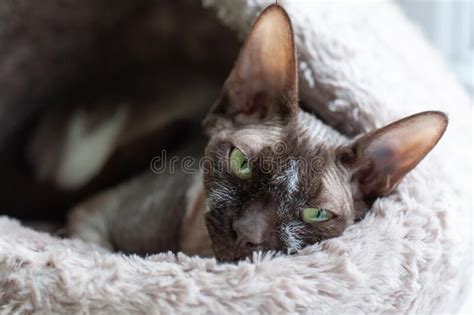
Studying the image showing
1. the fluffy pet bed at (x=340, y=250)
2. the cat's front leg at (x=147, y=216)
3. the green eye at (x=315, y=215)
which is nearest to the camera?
the fluffy pet bed at (x=340, y=250)

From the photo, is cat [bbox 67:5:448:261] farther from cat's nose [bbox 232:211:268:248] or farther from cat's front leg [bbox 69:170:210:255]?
cat's front leg [bbox 69:170:210:255]

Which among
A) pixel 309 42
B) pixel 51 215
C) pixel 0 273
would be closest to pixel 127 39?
pixel 51 215

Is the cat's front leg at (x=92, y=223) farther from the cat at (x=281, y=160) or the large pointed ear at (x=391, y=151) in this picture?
the large pointed ear at (x=391, y=151)

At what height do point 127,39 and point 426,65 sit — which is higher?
point 426,65

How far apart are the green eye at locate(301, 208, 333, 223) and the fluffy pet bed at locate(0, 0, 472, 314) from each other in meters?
0.04

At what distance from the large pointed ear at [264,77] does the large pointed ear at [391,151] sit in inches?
4.9

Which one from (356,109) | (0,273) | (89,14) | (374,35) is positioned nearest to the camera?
(0,273)

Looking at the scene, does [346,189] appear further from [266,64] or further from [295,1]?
[295,1]

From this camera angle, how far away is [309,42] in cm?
110

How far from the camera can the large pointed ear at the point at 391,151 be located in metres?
0.93

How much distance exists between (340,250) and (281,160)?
0.15 meters

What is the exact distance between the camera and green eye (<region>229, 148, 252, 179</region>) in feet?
3.03

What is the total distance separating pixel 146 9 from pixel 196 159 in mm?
372

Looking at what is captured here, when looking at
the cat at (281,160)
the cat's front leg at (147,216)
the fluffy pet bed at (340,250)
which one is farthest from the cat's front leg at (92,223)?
the cat at (281,160)
